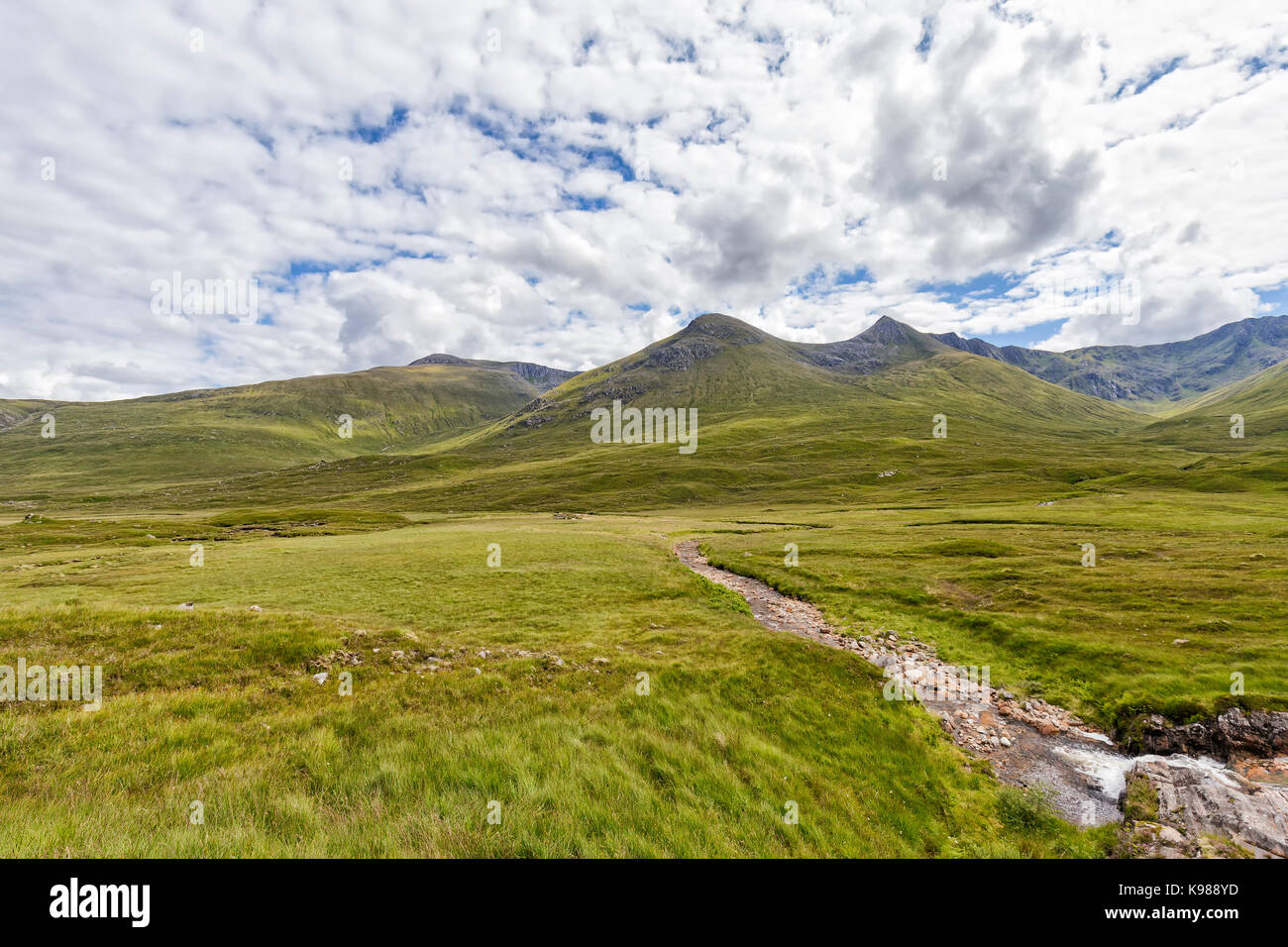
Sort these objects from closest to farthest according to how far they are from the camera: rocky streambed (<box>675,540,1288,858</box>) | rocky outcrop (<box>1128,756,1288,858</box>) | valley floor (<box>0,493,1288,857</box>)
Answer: valley floor (<box>0,493,1288,857</box>), rocky outcrop (<box>1128,756,1288,858</box>), rocky streambed (<box>675,540,1288,858</box>)

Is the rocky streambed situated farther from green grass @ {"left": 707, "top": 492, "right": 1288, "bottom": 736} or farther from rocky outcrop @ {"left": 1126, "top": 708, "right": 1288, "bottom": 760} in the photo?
green grass @ {"left": 707, "top": 492, "right": 1288, "bottom": 736}

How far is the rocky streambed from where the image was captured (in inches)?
432

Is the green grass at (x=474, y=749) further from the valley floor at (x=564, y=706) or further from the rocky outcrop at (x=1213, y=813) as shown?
the rocky outcrop at (x=1213, y=813)

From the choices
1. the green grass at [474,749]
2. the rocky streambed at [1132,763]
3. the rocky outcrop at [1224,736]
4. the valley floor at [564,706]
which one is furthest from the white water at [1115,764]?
the green grass at [474,749]

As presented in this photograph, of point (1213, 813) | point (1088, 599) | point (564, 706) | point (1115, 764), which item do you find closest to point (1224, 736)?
point (1115, 764)

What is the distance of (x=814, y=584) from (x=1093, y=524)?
50823mm

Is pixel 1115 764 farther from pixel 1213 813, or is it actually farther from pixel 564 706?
pixel 564 706

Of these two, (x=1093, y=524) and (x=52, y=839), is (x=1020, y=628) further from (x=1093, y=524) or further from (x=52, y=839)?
(x=1093, y=524)

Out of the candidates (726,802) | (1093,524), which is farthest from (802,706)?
(1093,524)

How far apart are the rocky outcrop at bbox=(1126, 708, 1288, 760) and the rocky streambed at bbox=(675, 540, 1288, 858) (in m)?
0.03

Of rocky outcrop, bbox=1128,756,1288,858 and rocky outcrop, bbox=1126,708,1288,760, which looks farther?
rocky outcrop, bbox=1126,708,1288,760

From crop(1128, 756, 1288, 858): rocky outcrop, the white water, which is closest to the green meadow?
crop(1128, 756, 1288, 858): rocky outcrop

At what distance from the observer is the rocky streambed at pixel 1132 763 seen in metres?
11.0

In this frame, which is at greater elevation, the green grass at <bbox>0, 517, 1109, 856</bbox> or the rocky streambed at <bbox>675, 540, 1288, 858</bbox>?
the green grass at <bbox>0, 517, 1109, 856</bbox>
